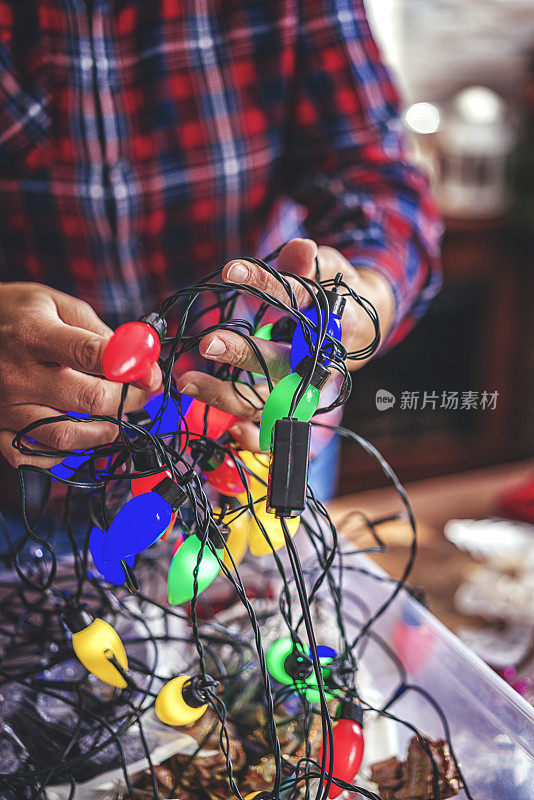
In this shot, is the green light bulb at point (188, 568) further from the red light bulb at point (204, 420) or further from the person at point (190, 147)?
the person at point (190, 147)

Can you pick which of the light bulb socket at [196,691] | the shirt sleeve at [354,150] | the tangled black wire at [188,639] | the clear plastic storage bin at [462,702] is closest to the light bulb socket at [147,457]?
the tangled black wire at [188,639]

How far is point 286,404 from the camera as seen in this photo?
28cm

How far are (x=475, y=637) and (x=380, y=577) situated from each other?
151mm

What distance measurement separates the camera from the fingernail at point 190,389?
1.13ft

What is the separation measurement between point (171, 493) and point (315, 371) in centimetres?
8

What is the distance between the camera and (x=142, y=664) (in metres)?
0.43

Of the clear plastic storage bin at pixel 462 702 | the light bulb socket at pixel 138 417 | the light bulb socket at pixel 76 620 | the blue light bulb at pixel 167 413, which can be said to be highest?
the blue light bulb at pixel 167 413

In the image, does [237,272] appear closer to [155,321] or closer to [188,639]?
[155,321]

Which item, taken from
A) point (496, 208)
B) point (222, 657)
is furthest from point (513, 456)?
point (222, 657)

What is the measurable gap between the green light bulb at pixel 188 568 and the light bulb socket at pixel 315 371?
99 mm

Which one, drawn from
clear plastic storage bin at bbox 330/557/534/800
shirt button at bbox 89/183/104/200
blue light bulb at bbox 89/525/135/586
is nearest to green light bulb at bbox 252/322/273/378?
blue light bulb at bbox 89/525/135/586

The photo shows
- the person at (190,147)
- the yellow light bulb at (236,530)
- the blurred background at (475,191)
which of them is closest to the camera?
the yellow light bulb at (236,530)

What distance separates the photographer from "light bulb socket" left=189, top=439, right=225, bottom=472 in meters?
0.36

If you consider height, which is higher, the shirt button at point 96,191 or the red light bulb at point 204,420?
the shirt button at point 96,191
